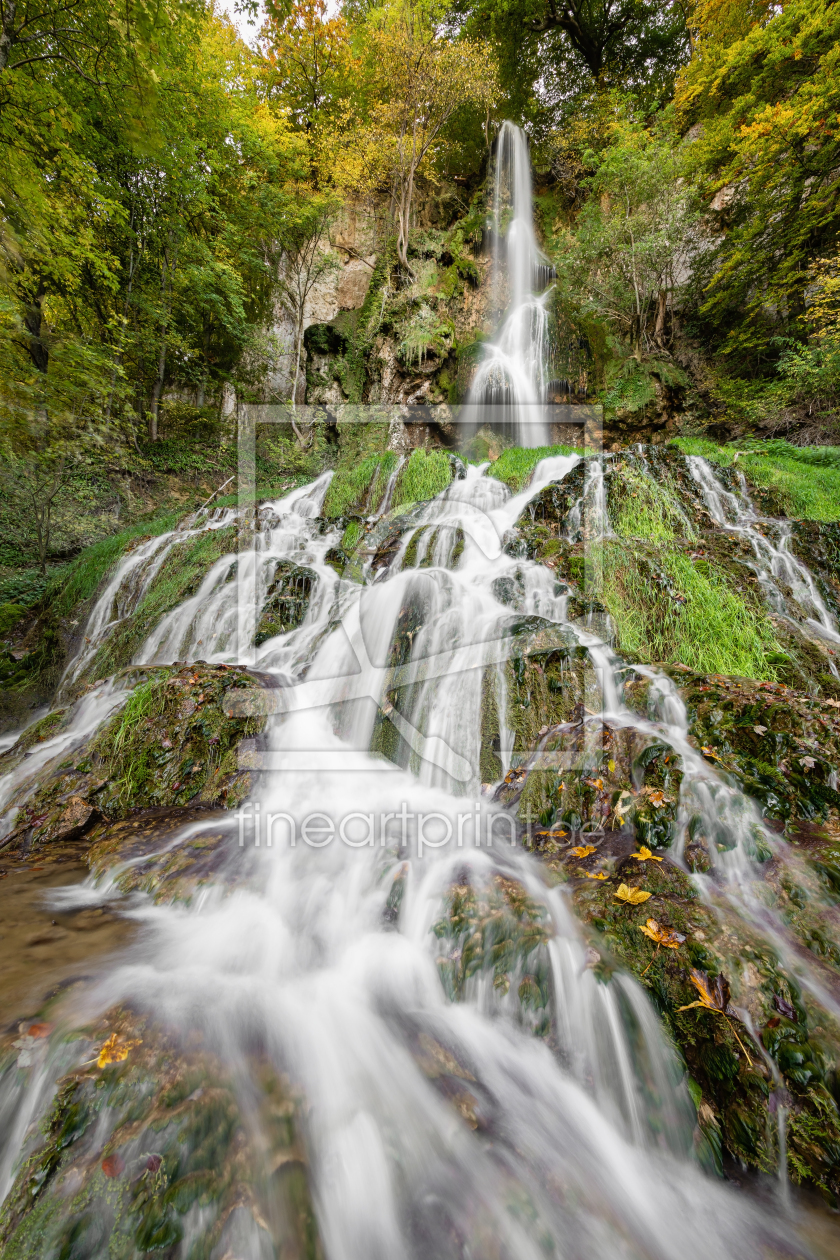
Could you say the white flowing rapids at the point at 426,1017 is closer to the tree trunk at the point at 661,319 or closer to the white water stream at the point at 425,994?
the white water stream at the point at 425,994

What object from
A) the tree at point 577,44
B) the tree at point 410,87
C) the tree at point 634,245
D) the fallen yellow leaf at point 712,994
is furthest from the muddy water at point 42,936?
the tree at point 577,44

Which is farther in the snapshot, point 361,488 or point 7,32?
point 361,488

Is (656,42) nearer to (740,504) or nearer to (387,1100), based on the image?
(740,504)

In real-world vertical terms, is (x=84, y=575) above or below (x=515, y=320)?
below

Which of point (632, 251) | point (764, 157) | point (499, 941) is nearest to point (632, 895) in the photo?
point (499, 941)

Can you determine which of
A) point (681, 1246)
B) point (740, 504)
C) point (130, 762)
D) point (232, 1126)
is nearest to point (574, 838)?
point (681, 1246)

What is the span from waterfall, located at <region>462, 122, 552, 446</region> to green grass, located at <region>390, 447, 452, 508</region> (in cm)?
475

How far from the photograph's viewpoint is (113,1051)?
175 centimetres

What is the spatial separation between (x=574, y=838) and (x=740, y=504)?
6333mm

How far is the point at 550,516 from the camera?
7016 millimetres

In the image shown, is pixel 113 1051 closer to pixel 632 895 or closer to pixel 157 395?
pixel 632 895

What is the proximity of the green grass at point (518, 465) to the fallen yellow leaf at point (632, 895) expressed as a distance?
720 cm

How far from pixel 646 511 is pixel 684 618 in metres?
2.24

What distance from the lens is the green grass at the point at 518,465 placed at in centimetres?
869
